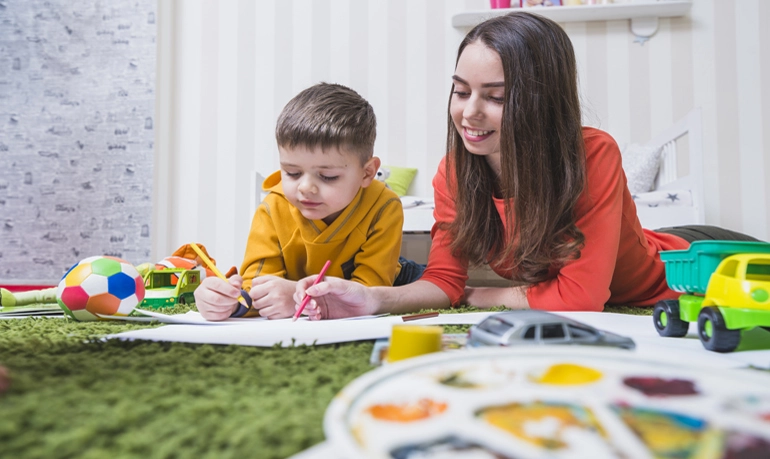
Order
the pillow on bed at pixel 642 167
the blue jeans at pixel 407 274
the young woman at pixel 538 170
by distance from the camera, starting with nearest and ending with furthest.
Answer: the young woman at pixel 538 170 → the blue jeans at pixel 407 274 → the pillow on bed at pixel 642 167

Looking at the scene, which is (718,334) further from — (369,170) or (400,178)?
(400,178)

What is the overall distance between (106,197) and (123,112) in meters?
0.42

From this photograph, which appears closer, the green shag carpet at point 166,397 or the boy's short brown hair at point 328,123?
the green shag carpet at point 166,397

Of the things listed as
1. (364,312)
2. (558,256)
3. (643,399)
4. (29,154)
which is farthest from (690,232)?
(29,154)

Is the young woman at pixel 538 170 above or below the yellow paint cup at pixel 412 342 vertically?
above

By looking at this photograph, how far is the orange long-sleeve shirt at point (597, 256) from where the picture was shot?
938 millimetres

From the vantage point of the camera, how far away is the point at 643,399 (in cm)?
29

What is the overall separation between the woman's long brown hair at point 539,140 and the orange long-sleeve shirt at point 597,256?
29 mm

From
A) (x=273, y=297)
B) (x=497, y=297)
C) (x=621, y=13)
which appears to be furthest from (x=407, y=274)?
(x=621, y=13)

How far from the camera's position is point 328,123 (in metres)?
1.04

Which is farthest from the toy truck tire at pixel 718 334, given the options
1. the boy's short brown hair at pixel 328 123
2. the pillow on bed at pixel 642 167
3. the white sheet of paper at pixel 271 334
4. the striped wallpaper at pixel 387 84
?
the striped wallpaper at pixel 387 84

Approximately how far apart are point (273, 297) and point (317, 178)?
0.89 feet

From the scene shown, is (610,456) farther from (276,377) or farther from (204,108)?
(204,108)

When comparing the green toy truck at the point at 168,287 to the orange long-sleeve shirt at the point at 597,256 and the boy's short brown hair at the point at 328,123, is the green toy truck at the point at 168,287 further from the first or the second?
the orange long-sleeve shirt at the point at 597,256
